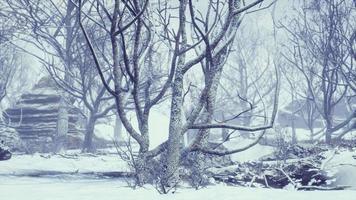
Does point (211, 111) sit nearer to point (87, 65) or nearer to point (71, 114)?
point (87, 65)

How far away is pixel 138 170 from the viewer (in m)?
4.62

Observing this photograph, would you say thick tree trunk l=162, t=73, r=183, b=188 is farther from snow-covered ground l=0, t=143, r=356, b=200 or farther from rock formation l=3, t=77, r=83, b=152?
rock formation l=3, t=77, r=83, b=152

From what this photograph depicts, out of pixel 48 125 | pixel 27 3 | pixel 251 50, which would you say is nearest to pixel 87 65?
pixel 27 3

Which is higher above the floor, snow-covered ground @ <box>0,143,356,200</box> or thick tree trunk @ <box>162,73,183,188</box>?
thick tree trunk @ <box>162,73,183,188</box>

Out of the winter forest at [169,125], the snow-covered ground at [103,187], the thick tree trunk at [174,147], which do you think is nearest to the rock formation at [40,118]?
the winter forest at [169,125]

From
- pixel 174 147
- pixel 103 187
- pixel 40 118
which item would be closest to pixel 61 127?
pixel 40 118

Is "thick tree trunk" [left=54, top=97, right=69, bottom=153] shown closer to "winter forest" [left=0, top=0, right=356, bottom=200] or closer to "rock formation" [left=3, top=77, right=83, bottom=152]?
"winter forest" [left=0, top=0, right=356, bottom=200]

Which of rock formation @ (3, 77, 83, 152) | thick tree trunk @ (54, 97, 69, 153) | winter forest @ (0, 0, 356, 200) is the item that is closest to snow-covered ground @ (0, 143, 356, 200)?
winter forest @ (0, 0, 356, 200)

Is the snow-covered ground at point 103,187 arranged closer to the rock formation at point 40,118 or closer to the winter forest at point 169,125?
the winter forest at point 169,125

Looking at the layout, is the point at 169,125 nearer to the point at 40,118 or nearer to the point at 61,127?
the point at 61,127

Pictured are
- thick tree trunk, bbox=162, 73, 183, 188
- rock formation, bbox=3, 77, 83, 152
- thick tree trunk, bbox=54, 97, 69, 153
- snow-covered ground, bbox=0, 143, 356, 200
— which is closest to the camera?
snow-covered ground, bbox=0, 143, 356, 200

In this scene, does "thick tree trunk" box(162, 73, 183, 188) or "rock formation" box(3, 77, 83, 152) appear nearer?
"thick tree trunk" box(162, 73, 183, 188)

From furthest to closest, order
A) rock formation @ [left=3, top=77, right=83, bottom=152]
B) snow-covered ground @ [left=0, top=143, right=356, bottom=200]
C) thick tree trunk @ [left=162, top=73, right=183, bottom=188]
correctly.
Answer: rock formation @ [left=3, top=77, right=83, bottom=152] < thick tree trunk @ [left=162, top=73, right=183, bottom=188] < snow-covered ground @ [left=0, top=143, right=356, bottom=200]

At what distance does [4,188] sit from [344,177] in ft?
15.6
